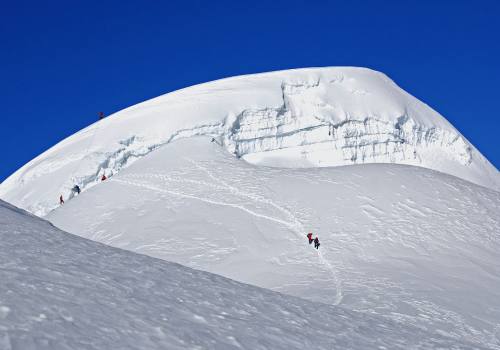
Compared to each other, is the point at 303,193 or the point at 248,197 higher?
the point at 303,193

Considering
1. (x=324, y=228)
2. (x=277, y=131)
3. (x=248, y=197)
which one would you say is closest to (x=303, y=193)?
(x=248, y=197)

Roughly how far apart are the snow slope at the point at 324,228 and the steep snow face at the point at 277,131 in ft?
11.8

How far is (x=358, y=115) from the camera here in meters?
50.5

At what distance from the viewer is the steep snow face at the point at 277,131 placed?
151 ft

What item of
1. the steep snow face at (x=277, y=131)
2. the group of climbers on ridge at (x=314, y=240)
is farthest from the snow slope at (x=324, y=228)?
the steep snow face at (x=277, y=131)

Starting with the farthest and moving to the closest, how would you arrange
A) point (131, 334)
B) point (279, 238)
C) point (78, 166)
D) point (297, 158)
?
point (297, 158), point (78, 166), point (279, 238), point (131, 334)

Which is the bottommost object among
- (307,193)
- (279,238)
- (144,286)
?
(144,286)

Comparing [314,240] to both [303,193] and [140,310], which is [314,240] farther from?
[140,310]

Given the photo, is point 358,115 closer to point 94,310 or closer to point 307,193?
point 307,193

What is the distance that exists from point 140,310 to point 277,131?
41.1 meters

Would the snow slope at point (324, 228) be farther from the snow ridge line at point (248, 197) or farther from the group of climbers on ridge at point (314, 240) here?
the group of climbers on ridge at point (314, 240)

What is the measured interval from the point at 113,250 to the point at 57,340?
5092 millimetres

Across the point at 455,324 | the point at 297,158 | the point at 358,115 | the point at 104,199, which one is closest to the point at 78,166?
the point at 104,199

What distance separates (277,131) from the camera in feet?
161
